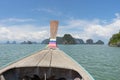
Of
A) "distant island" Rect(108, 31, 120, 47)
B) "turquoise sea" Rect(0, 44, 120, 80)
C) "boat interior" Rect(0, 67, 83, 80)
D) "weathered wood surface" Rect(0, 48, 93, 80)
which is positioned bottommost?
"turquoise sea" Rect(0, 44, 120, 80)

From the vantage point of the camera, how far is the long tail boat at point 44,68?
8.60 m

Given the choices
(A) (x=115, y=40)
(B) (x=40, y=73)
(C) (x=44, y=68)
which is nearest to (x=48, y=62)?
(C) (x=44, y=68)

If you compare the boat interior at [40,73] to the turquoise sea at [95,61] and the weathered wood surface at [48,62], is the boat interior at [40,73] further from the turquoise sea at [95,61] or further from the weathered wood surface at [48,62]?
the turquoise sea at [95,61]

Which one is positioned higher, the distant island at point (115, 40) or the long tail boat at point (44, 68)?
the distant island at point (115, 40)

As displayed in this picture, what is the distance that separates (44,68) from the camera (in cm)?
934

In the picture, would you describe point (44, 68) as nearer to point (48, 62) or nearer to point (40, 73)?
point (40, 73)

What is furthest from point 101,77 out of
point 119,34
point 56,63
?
point 119,34

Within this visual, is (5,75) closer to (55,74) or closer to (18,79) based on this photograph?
(18,79)

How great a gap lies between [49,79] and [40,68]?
54cm

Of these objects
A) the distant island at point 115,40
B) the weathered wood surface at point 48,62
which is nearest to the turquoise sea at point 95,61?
Answer: the weathered wood surface at point 48,62

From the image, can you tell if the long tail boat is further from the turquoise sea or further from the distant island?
the distant island

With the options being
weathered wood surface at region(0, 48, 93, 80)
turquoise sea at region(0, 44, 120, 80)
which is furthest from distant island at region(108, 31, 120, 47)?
weathered wood surface at region(0, 48, 93, 80)

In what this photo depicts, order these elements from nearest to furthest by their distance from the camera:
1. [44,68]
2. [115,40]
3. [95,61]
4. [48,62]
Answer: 1. [48,62]
2. [44,68]
3. [95,61]
4. [115,40]

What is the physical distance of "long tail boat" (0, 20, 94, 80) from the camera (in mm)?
8602
